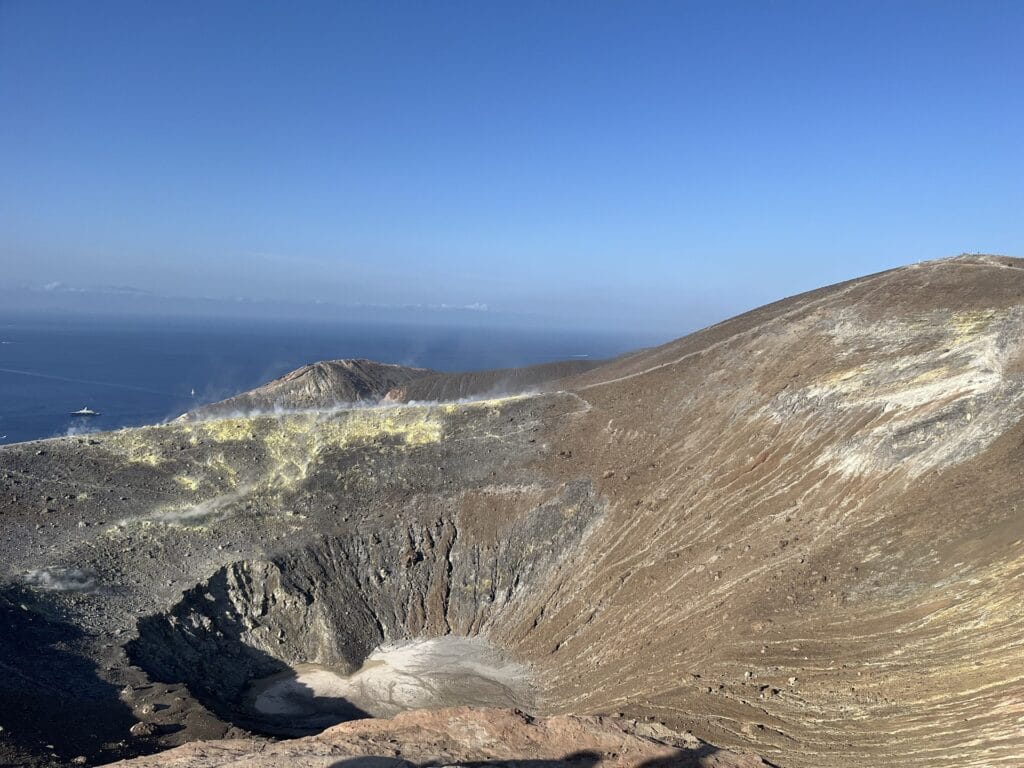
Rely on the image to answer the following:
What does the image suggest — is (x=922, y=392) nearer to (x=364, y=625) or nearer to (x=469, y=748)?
(x=469, y=748)

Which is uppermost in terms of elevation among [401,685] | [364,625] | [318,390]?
[318,390]

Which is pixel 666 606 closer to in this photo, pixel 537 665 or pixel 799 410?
pixel 537 665

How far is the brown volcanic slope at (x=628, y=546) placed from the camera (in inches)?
690

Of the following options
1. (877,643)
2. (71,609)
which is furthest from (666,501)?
(71,609)

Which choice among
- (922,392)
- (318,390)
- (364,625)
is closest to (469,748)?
(364,625)

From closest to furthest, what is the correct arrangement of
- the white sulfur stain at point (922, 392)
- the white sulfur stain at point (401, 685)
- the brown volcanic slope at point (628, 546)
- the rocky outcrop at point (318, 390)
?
the brown volcanic slope at point (628, 546), the white sulfur stain at point (922, 392), the white sulfur stain at point (401, 685), the rocky outcrop at point (318, 390)

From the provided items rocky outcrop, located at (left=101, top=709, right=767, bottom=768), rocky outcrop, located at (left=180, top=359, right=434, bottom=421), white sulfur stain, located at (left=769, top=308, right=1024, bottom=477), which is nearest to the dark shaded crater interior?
rocky outcrop, located at (left=101, top=709, right=767, bottom=768)

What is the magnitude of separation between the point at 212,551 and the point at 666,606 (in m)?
21.3

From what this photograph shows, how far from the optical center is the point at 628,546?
2911cm

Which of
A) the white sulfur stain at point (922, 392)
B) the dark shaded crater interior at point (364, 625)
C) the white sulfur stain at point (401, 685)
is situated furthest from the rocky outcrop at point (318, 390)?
the white sulfur stain at point (922, 392)

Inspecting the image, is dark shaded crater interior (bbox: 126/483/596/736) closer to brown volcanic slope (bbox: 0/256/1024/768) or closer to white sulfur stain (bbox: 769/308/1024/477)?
brown volcanic slope (bbox: 0/256/1024/768)

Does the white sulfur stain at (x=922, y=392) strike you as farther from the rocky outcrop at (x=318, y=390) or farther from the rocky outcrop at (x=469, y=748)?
the rocky outcrop at (x=318, y=390)

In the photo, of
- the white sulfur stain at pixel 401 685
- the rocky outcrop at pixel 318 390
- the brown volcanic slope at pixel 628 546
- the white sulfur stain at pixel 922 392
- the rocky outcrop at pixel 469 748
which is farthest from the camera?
the rocky outcrop at pixel 318 390

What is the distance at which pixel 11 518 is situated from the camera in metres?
28.4
